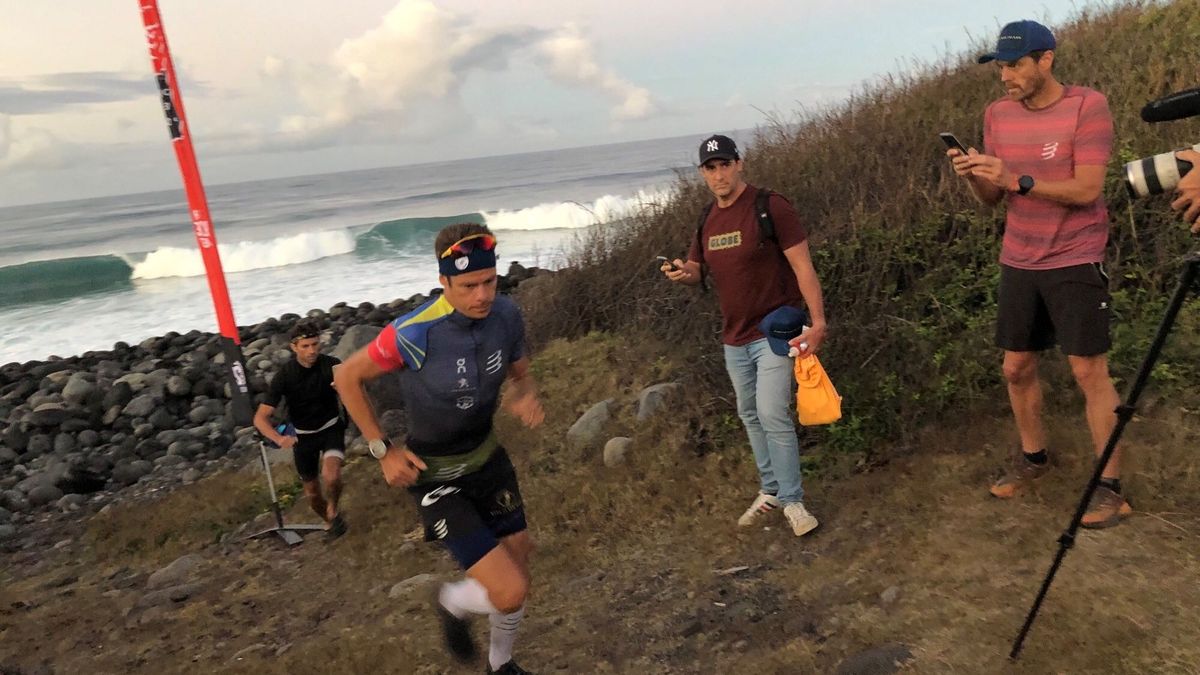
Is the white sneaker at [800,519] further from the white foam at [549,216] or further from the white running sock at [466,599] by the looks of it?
the white foam at [549,216]

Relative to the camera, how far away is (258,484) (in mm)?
8859

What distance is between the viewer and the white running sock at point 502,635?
3.67m

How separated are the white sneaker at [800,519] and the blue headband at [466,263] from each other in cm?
253

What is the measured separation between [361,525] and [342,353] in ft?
14.5

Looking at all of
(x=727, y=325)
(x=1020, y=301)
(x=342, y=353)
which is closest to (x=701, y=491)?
(x=727, y=325)

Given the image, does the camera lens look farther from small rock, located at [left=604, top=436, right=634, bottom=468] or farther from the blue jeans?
small rock, located at [left=604, top=436, right=634, bottom=468]

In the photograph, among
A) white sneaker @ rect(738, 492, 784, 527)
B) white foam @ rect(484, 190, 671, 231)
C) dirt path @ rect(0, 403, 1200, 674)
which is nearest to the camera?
dirt path @ rect(0, 403, 1200, 674)

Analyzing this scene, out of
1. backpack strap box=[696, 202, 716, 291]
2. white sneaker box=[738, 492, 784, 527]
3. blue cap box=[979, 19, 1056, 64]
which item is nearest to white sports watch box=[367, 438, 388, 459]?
backpack strap box=[696, 202, 716, 291]

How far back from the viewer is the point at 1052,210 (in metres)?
3.75

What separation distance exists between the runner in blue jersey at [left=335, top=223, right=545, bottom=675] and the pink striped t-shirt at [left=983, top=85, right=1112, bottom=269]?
2.51 m

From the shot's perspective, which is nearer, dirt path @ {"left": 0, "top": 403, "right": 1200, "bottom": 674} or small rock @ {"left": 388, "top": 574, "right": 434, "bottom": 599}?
dirt path @ {"left": 0, "top": 403, "right": 1200, "bottom": 674}

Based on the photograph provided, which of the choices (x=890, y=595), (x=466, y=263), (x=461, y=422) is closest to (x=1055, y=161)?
(x=890, y=595)

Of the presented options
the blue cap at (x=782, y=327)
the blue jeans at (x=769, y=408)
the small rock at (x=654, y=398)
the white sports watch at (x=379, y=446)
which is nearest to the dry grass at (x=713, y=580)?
the small rock at (x=654, y=398)

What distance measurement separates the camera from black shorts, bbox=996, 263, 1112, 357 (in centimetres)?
369
